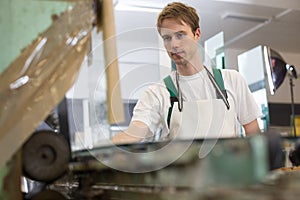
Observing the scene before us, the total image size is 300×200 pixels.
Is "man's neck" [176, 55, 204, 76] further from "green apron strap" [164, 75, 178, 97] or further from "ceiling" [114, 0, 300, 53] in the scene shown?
"ceiling" [114, 0, 300, 53]

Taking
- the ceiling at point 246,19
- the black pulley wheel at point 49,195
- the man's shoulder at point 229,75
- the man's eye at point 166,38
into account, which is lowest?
the black pulley wheel at point 49,195

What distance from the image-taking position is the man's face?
758mm

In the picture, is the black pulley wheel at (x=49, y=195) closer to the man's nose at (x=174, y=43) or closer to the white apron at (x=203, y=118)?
the white apron at (x=203, y=118)

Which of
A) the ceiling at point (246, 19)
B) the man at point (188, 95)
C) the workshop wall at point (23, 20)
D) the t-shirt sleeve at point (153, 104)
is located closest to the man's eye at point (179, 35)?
the man at point (188, 95)

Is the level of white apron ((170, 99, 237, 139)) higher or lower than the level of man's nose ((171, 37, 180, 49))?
lower

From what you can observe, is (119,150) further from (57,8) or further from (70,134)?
(57,8)

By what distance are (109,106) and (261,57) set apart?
7.51 ft

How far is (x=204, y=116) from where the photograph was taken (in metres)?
0.75

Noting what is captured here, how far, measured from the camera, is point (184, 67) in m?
0.82

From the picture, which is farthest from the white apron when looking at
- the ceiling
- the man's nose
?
the ceiling

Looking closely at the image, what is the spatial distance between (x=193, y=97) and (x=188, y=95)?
2cm

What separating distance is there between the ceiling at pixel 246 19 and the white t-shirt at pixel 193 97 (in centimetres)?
121

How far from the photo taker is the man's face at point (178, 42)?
2.49ft

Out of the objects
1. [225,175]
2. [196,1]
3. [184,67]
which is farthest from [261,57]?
[225,175]
